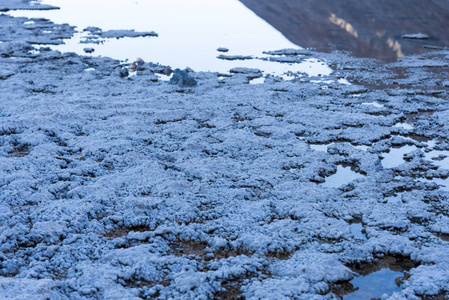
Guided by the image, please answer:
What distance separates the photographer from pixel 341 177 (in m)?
4.01

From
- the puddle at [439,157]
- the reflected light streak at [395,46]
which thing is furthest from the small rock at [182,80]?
the reflected light streak at [395,46]

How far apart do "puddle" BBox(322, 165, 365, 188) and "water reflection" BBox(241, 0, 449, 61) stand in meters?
5.22

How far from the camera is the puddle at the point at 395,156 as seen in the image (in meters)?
4.25

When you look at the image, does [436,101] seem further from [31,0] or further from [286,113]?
[31,0]

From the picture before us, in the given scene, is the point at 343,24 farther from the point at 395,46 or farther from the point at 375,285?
the point at 375,285

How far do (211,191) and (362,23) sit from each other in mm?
10109

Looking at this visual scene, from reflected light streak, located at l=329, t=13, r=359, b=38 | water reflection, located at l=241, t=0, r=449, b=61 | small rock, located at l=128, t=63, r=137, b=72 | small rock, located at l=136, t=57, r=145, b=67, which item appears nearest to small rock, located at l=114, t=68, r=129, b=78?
small rock, located at l=128, t=63, r=137, b=72

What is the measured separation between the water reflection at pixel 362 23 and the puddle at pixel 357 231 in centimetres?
616

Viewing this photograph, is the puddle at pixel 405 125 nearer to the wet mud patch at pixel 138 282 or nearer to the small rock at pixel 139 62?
the wet mud patch at pixel 138 282

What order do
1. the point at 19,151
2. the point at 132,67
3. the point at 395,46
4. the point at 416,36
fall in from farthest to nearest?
the point at 416,36, the point at 395,46, the point at 132,67, the point at 19,151

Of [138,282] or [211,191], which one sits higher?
[211,191]

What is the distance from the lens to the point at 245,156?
172 inches

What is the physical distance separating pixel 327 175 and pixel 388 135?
1276 millimetres

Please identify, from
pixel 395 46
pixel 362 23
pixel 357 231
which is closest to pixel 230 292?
pixel 357 231
